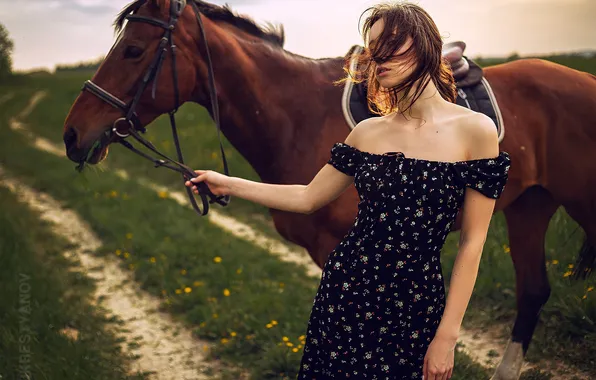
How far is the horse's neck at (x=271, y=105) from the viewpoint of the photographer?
3410 millimetres

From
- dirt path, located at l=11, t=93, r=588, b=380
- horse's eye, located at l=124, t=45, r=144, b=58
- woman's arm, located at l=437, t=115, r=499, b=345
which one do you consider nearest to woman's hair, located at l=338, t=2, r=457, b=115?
woman's arm, located at l=437, t=115, r=499, b=345

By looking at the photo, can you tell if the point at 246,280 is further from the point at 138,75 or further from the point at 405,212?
the point at 405,212

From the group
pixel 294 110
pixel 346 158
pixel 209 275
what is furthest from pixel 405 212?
pixel 209 275

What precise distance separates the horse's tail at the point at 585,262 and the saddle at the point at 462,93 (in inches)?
48.0

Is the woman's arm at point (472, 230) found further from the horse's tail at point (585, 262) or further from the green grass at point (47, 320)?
the green grass at point (47, 320)

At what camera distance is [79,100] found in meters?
3.34

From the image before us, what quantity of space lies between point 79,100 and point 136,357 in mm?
2266

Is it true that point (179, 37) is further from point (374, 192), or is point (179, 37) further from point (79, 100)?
Answer: point (374, 192)

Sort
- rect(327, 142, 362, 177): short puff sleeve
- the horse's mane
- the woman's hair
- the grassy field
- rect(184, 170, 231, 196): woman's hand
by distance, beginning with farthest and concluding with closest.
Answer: the grassy field < the horse's mane < rect(184, 170, 231, 196): woman's hand < rect(327, 142, 362, 177): short puff sleeve < the woman's hair

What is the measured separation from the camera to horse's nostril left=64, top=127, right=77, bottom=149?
337cm

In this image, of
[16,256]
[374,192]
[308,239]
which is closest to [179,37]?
[308,239]

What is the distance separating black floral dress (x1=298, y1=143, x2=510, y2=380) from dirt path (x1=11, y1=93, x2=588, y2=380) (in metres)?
2.60

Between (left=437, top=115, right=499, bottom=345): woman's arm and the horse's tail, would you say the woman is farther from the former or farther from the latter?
the horse's tail

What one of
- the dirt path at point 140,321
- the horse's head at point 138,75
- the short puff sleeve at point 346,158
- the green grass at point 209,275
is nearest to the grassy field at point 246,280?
the green grass at point 209,275
